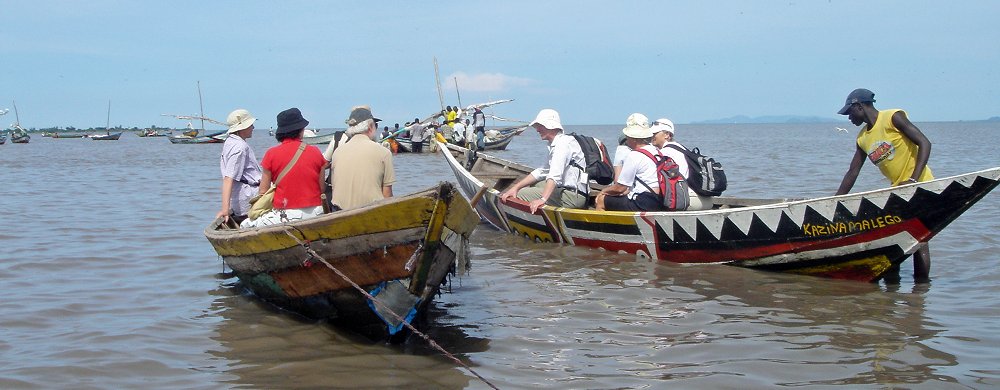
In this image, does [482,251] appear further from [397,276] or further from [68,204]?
[68,204]

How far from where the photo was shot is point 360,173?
239 inches

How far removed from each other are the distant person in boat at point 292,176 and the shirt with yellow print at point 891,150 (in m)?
4.62

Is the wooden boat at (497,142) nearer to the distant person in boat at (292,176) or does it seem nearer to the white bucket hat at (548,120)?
the white bucket hat at (548,120)

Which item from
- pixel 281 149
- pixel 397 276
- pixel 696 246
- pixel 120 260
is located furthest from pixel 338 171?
pixel 120 260

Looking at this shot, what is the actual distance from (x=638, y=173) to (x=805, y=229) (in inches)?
70.0

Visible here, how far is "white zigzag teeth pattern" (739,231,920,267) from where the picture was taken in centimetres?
714

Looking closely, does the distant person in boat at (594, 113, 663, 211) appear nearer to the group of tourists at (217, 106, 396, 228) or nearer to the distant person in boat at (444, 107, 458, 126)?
the group of tourists at (217, 106, 396, 228)

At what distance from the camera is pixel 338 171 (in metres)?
6.14

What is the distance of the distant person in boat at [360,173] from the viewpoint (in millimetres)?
6062

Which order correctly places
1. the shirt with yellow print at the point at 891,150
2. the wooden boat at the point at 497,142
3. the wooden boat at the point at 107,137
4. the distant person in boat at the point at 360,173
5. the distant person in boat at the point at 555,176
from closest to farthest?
the distant person in boat at the point at 360,173, the shirt with yellow print at the point at 891,150, the distant person in boat at the point at 555,176, the wooden boat at the point at 497,142, the wooden boat at the point at 107,137

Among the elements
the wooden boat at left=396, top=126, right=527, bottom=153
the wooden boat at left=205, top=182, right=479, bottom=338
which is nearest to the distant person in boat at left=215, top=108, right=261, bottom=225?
the wooden boat at left=205, top=182, right=479, bottom=338

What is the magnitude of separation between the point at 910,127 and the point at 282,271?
512cm

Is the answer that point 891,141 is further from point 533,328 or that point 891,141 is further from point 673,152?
point 533,328

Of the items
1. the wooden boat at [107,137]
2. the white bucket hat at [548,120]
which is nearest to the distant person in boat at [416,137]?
the white bucket hat at [548,120]
